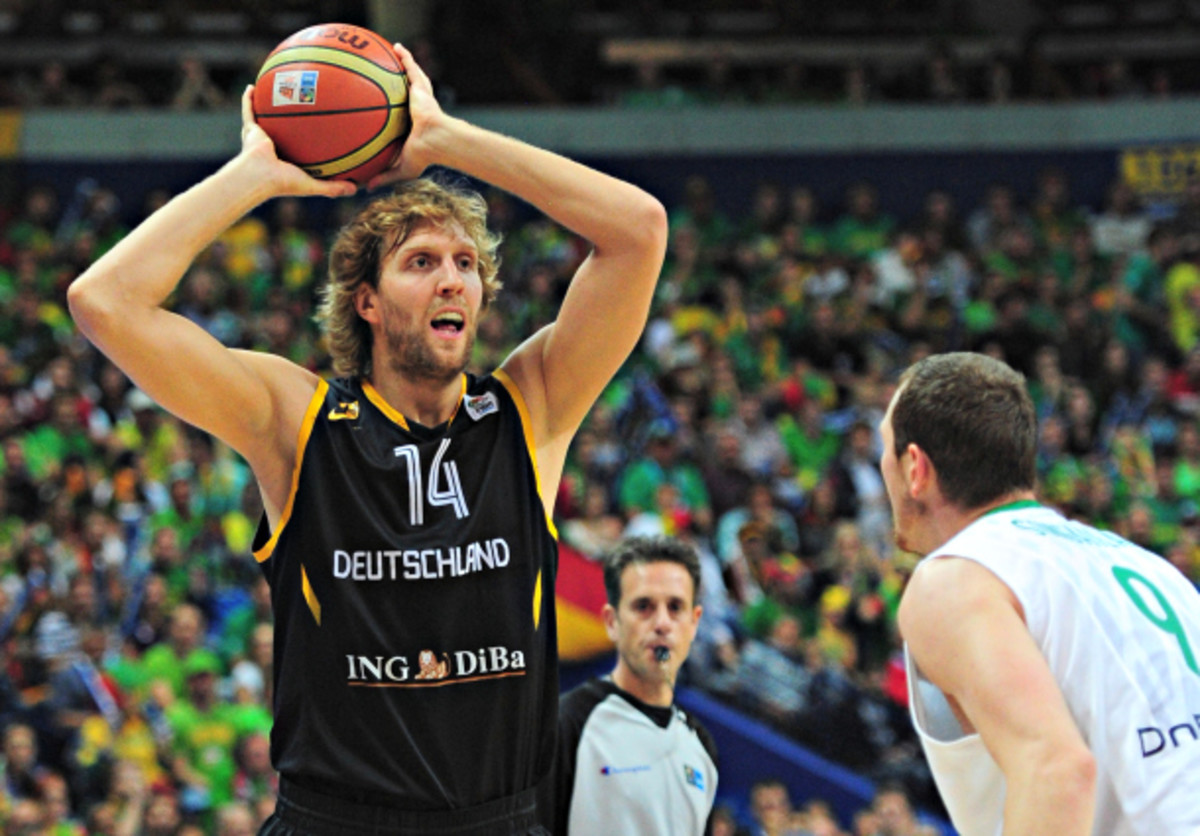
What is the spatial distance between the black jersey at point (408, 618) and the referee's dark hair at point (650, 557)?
1.37 metres

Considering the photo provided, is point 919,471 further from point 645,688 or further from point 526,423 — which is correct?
point 645,688

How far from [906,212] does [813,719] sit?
32.3 ft

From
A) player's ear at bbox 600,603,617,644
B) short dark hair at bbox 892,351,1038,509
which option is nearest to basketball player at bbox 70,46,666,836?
short dark hair at bbox 892,351,1038,509

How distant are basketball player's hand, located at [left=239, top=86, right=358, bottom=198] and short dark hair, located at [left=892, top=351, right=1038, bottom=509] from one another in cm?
154

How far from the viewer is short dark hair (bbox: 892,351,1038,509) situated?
2967 millimetres

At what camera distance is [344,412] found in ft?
12.0

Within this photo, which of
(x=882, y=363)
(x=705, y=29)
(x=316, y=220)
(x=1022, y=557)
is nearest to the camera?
(x=1022, y=557)

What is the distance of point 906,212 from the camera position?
60.0 feet

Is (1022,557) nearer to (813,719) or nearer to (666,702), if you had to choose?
(666,702)

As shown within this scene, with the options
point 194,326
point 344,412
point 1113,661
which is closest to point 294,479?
point 344,412

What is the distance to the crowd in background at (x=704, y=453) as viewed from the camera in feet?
31.5

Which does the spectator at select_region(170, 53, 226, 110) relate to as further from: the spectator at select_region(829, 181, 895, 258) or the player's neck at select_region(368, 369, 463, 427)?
the player's neck at select_region(368, 369, 463, 427)

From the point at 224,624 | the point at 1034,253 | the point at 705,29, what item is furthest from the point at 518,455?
the point at 705,29

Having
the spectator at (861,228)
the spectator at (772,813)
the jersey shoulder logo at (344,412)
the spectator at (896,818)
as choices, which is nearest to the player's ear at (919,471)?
the jersey shoulder logo at (344,412)
